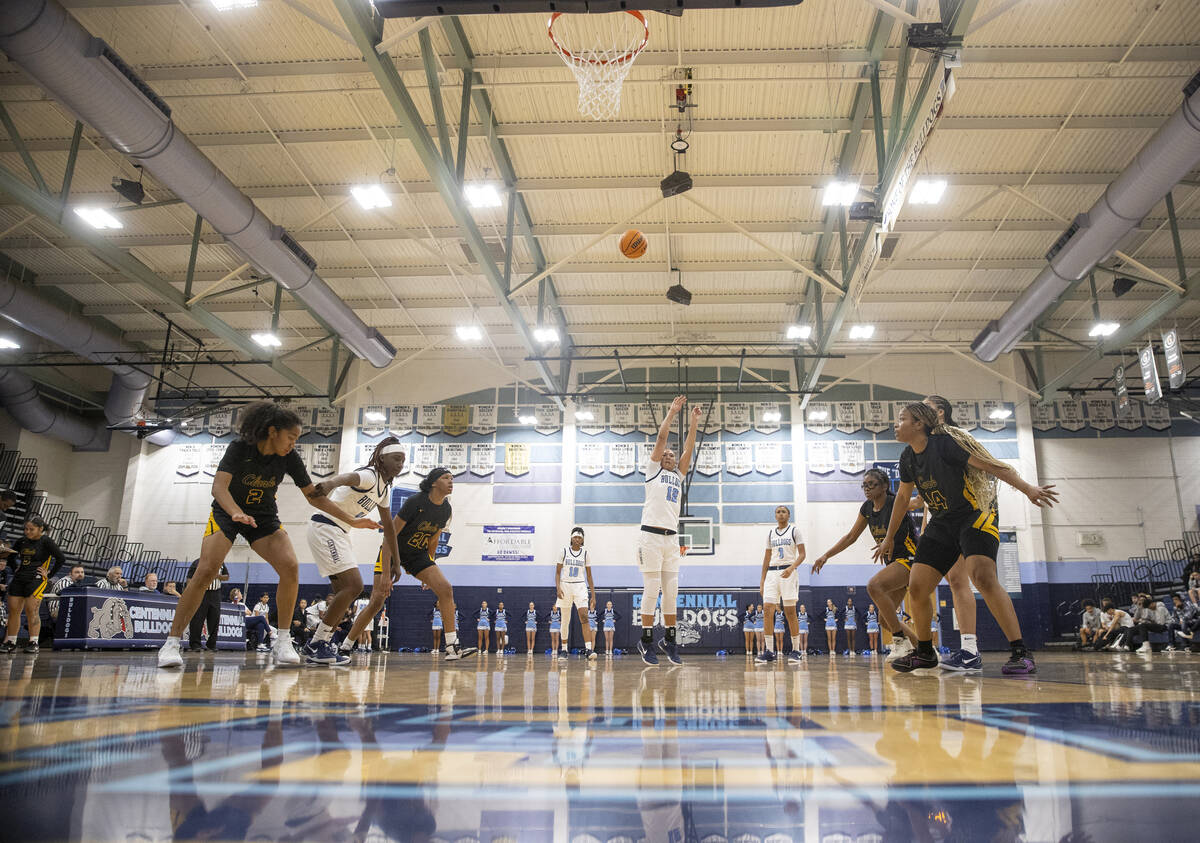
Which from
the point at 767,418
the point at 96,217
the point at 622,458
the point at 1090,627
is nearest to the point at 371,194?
the point at 96,217

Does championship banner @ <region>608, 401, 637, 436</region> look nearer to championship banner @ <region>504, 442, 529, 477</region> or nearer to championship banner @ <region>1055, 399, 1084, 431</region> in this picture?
championship banner @ <region>504, 442, 529, 477</region>

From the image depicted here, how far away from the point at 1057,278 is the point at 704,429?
9406 mm

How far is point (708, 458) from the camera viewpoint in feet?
67.3

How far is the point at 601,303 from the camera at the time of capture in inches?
731

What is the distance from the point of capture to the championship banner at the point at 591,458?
2062cm

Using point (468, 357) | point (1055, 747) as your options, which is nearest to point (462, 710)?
point (1055, 747)

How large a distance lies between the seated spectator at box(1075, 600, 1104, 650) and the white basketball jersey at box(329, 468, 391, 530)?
16.6 metres

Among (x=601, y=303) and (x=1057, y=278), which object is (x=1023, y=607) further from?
(x=601, y=303)

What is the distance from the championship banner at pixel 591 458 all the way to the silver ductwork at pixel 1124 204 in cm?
1079

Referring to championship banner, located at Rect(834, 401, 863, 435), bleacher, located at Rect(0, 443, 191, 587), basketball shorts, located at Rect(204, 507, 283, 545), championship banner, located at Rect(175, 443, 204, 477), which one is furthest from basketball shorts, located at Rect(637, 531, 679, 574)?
championship banner, located at Rect(175, 443, 204, 477)

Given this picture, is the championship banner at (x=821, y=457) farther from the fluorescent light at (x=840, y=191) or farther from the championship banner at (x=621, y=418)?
the fluorescent light at (x=840, y=191)

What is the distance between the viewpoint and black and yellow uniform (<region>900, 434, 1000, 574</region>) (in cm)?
459

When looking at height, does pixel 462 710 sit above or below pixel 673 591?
below

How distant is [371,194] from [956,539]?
1094 centimetres
